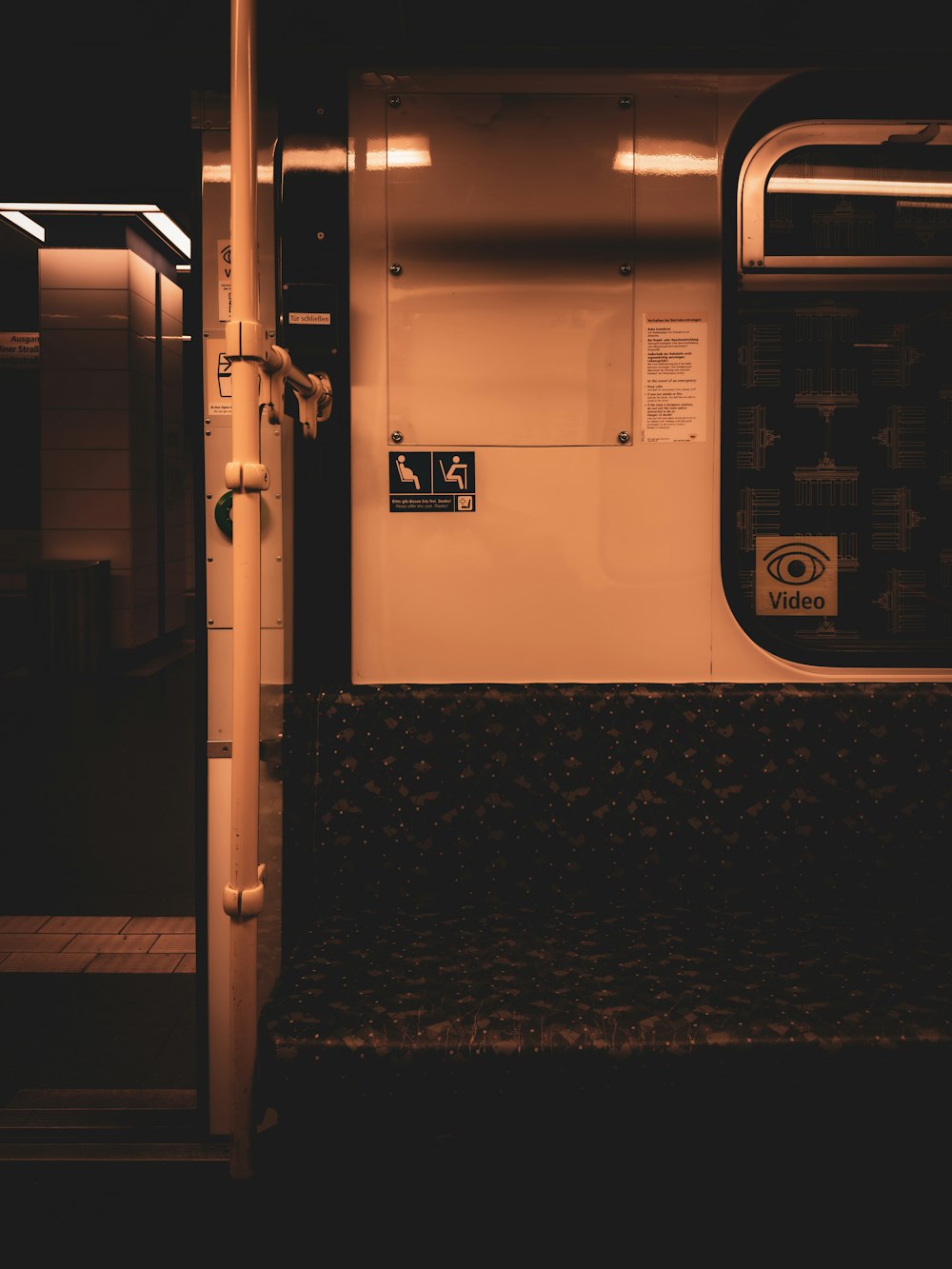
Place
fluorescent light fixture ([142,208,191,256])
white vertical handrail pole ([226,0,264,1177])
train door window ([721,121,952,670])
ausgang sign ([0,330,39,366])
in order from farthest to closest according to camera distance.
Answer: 1. ausgang sign ([0,330,39,366])
2. fluorescent light fixture ([142,208,191,256])
3. train door window ([721,121,952,670])
4. white vertical handrail pole ([226,0,264,1177])

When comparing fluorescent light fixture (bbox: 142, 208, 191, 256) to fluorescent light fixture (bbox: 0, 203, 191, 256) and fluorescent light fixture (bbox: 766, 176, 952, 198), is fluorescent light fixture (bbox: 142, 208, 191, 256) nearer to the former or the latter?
fluorescent light fixture (bbox: 0, 203, 191, 256)

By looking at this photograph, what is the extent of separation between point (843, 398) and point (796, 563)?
0.41m

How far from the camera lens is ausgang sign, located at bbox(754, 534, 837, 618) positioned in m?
2.28

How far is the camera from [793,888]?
212cm

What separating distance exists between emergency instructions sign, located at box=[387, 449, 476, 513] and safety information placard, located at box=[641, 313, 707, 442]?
17.4 inches

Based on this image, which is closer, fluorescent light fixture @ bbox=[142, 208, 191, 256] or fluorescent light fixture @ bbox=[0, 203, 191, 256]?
fluorescent light fixture @ bbox=[0, 203, 191, 256]

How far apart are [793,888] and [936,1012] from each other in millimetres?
476

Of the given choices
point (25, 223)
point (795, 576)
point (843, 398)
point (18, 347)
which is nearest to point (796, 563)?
point (795, 576)

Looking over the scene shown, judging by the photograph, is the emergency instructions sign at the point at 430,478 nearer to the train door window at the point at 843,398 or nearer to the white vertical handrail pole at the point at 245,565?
the train door window at the point at 843,398

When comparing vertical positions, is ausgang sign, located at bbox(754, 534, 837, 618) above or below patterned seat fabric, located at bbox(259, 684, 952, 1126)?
above

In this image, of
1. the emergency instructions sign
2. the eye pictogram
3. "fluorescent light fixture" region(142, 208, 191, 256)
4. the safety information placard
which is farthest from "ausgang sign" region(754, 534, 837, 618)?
"fluorescent light fixture" region(142, 208, 191, 256)

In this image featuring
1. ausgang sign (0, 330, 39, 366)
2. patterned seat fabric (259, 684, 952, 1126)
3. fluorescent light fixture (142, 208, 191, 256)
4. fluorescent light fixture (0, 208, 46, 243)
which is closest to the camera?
patterned seat fabric (259, 684, 952, 1126)

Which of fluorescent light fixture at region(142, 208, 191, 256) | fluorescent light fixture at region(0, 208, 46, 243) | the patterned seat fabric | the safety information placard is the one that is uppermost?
fluorescent light fixture at region(142, 208, 191, 256)

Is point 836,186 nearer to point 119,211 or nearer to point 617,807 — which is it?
point 617,807
